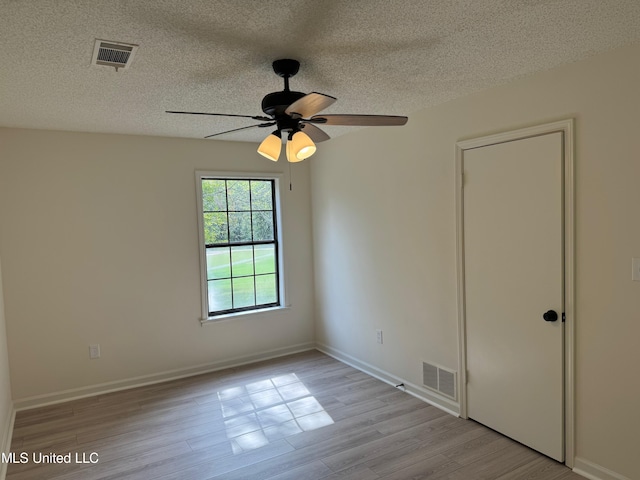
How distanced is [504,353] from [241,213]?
9.87ft

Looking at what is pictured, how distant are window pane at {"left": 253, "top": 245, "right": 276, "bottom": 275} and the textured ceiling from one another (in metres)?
2.00

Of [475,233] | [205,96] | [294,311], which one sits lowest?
[294,311]

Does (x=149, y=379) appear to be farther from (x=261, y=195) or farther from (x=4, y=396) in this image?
(x=261, y=195)

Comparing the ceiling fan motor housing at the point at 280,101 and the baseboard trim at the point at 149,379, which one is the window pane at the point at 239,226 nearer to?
the baseboard trim at the point at 149,379

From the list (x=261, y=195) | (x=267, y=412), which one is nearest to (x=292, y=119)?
(x=267, y=412)

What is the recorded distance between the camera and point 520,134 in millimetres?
2738

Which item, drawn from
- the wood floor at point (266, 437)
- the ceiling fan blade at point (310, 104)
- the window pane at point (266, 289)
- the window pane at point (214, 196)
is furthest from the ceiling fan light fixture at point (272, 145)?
the window pane at point (266, 289)

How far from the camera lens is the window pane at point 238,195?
468cm

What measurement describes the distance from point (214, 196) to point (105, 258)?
4.05 ft

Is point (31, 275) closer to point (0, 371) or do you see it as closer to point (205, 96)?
point (0, 371)

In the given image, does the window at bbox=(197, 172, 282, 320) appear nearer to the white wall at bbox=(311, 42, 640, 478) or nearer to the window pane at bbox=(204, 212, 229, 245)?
the window pane at bbox=(204, 212, 229, 245)

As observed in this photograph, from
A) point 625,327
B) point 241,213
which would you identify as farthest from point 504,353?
point 241,213

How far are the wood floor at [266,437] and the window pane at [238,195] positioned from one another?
72.4 inches

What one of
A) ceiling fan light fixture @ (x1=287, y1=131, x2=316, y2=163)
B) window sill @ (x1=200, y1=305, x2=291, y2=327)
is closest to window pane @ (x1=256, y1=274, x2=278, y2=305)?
window sill @ (x1=200, y1=305, x2=291, y2=327)
